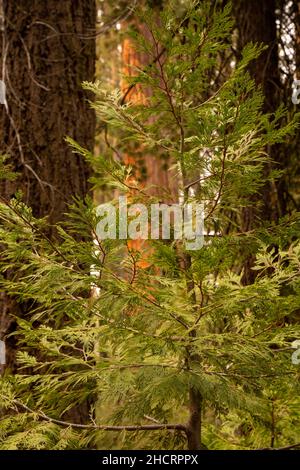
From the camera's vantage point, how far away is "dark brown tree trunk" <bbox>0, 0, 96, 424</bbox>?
3.85 m

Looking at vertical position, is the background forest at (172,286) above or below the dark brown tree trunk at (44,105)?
below

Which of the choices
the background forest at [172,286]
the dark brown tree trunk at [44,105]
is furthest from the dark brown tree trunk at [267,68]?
the background forest at [172,286]

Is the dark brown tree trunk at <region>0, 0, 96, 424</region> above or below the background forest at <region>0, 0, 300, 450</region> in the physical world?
above

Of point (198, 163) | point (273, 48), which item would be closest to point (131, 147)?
point (273, 48)

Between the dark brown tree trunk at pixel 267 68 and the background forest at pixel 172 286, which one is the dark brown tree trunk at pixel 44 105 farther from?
the dark brown tree trunk at pixel 267 68

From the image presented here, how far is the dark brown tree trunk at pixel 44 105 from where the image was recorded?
12.6 ft

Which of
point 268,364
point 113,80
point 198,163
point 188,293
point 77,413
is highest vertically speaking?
point 113,80

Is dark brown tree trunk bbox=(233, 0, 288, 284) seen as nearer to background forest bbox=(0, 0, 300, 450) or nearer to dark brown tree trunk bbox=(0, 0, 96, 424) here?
dark brown tree trunk bbox=(0, 0, 96, 424)

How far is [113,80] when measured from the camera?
1406 cm

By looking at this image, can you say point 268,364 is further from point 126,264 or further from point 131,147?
point 131,147

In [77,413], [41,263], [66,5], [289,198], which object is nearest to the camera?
[41,263]

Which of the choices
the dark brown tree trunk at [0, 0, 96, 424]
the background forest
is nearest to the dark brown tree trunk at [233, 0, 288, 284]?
the dark brown tree trunk at [0, 0, 96, 424]

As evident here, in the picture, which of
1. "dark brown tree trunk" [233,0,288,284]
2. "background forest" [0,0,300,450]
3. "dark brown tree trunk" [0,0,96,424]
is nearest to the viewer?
"background forest" [0,0,300,450]
